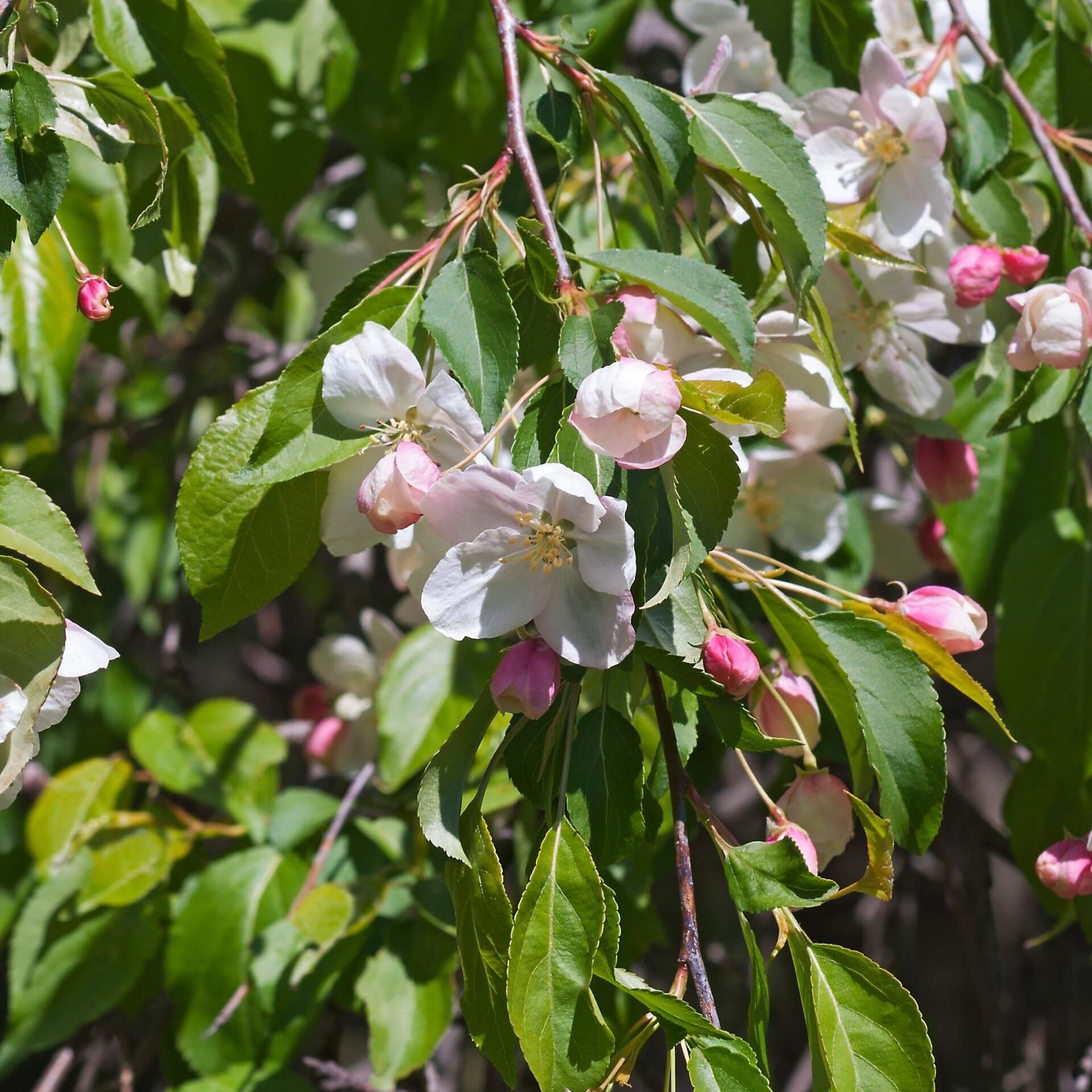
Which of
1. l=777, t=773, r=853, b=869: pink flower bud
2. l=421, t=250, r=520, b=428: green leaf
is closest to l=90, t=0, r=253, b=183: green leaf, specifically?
l=421, t=250, r=520, b=428: green leaf

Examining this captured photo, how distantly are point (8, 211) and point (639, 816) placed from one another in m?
0.62

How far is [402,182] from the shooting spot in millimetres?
1782

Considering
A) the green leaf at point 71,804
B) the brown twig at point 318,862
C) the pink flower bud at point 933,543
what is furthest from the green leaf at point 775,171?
the green leaf at point 71,804

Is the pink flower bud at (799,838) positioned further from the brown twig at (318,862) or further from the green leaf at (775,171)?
the brown twig at (318,862)

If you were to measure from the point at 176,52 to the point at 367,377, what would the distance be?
0.53 metres

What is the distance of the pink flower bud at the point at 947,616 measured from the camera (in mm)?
904

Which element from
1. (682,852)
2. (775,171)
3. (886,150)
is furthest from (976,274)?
(682,852)

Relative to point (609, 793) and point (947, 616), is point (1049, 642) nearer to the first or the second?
point (947, 616)

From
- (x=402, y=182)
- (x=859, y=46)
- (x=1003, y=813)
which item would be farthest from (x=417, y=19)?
(x=1003, y=813)

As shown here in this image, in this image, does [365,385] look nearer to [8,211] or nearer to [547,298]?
[547,298]

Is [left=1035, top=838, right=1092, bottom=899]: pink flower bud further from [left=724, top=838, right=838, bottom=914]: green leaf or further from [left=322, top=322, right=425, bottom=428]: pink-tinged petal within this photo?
[left=322, top=322, right=425, bottom=428]: pink-tinged petal

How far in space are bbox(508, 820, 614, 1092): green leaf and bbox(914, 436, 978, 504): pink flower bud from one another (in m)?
Result: 0.80

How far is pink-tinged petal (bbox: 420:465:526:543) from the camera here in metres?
0.74

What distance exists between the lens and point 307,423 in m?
0.81
